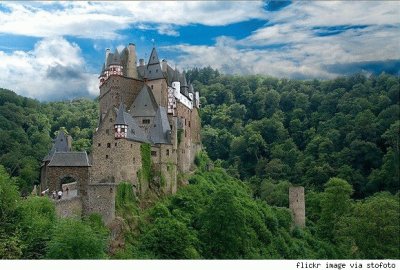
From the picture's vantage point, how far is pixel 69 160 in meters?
19.3

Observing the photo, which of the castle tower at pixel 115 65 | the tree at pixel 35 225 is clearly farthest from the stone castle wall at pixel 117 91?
the tree at pixel 35 225

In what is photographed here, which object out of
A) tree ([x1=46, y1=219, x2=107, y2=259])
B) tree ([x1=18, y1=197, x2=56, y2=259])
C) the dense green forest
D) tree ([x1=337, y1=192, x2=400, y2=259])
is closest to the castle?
the dense green forest

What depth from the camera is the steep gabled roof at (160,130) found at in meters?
22.3

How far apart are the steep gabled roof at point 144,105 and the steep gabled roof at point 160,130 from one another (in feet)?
1.40

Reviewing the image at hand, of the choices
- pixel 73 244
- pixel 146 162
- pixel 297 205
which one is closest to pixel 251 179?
pixel 297 205

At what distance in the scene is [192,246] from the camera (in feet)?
62.4

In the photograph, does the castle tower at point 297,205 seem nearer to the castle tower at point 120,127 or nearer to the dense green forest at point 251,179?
the dense green forest at point 251,179

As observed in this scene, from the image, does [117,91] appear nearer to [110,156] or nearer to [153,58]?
[153,58]

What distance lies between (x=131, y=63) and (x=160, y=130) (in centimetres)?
419

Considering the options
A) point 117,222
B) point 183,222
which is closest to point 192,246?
point 183,222

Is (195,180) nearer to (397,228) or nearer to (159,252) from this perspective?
(159,252)

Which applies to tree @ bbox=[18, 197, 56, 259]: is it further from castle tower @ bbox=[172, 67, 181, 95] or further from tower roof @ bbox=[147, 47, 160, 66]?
castle tower @ bbox=[172, 67, 181, 95]

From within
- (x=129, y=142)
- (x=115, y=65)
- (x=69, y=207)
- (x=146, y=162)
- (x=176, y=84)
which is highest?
(x=115, y=65)
